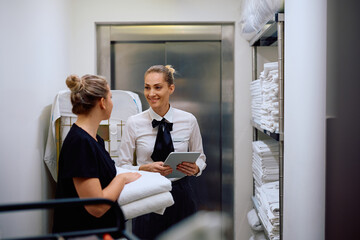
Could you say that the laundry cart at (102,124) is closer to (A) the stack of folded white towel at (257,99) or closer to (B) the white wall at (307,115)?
(A) the stack of folded white towel at (257,99)

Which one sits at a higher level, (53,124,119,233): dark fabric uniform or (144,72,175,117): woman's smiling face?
(144,72,175,117): woman's smiling face

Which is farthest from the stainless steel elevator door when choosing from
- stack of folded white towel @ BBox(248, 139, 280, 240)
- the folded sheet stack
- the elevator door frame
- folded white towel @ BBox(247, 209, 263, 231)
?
the folded sheet stack

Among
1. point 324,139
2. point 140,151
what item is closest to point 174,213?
point 140,151

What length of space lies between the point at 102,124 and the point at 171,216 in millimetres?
829

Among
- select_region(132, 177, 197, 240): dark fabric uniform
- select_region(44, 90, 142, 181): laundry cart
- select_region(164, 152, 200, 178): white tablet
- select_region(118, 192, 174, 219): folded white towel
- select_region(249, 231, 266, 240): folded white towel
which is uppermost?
select_region(44, 90, 142, 181): laundry cart

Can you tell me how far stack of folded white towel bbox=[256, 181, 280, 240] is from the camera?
210 cm

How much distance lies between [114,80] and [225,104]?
1.05 metres

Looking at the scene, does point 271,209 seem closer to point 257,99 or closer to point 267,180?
point 267,180

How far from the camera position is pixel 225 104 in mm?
3301

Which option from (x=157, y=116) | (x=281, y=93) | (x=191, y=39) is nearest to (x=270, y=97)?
(x=281, y=93)

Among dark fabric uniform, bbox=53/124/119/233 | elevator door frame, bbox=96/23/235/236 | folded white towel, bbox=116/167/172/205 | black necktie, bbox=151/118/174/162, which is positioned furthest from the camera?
elevator door frame, bbox=96/23/235/236

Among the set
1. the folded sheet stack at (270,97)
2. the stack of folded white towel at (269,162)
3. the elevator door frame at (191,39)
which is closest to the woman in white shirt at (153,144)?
the stack of folded white towel at (269,162)

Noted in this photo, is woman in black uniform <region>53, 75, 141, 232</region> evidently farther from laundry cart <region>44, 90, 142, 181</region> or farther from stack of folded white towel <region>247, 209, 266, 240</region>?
stack of folded white towel <region>247, 209, 266, 240</region>

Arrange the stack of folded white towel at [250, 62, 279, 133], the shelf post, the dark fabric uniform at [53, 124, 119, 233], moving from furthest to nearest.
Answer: the stack of folded white towel at [250, 62, 279, 133] < the shelf post < the dark fabric uniform at [53, 124, 119, 233]
